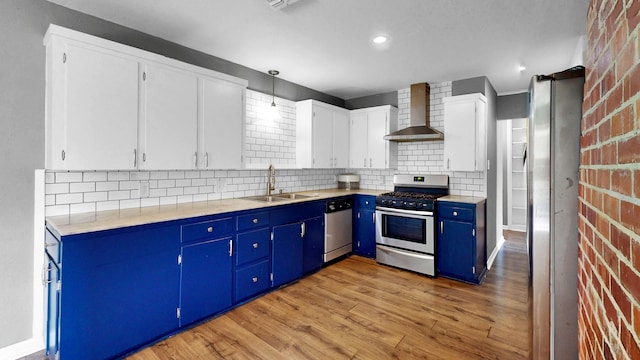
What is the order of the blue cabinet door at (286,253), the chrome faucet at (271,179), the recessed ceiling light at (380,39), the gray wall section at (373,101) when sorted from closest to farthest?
the recessed ceiling light at (380,39) → the blue cabinet door at (286,253) → the chrome faucet at (271,179) → the gray wall section at (373,101)

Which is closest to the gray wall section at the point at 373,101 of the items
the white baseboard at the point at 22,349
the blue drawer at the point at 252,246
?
the blue drawer at the point at 252,246

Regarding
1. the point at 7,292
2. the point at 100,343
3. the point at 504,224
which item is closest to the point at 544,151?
the point at 100,343

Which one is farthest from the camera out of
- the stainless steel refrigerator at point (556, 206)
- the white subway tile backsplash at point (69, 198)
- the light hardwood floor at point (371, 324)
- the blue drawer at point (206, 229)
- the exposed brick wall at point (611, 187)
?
the blue drawer at point (206, 229)

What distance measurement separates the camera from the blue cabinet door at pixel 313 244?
11.7 feet

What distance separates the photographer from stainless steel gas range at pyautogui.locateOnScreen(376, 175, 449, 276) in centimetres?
362

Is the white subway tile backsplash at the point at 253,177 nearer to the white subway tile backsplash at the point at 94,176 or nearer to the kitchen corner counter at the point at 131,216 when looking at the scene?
the white subway tile backsplash at the point at 94,176

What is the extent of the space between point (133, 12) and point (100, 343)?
249cm

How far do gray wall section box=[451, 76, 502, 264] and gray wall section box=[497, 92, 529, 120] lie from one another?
0.47 ft

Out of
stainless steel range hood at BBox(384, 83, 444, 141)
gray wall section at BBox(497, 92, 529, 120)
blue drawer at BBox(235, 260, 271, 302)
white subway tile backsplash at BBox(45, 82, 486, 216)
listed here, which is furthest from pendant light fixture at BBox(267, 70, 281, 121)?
gray wall section at BBox(497, 92, 529, 120)

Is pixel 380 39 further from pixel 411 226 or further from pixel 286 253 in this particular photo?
pixel 286 253

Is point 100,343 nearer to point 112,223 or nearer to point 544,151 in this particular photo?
point 112,223

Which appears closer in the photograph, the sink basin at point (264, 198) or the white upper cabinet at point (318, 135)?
the sink basin at point (264, 198)

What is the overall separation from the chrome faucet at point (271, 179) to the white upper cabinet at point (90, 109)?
1.70m

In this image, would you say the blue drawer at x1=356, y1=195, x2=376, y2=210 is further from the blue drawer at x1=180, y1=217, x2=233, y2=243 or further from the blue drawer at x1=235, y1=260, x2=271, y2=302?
the blue drawer at x1=180, y1=217, x2=233, y2=243
